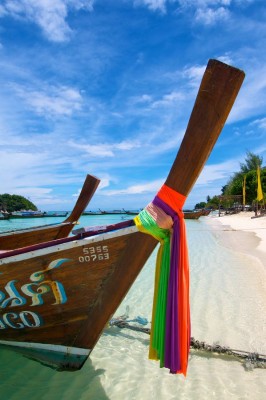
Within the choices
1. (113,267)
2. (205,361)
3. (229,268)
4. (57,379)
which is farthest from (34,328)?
(229,268)

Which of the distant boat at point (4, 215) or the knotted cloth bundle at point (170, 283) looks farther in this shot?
the distant boat at point (4, 215)

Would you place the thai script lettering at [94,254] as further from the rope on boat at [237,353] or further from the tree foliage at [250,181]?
the tree foliage at [250,181]

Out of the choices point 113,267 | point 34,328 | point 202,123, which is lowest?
point 34,328

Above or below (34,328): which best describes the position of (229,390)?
below

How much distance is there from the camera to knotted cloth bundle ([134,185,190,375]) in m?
2.12

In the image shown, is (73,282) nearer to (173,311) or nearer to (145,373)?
(173,311)

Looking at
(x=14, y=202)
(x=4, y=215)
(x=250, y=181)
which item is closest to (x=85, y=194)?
(x=250, y=181)

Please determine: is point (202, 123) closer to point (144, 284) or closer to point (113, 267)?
point (113, 267)

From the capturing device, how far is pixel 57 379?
10.3ft

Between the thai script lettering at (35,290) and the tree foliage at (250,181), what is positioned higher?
the tree foliage at (250,181)

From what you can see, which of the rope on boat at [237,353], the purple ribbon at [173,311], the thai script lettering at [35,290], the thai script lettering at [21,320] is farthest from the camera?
the rope on boat at [237,353]

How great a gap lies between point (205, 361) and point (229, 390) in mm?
589

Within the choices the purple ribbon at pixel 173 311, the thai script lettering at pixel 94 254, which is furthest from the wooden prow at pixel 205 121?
the thai script lettering at pixel 94 254

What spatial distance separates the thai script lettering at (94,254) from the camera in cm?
263
